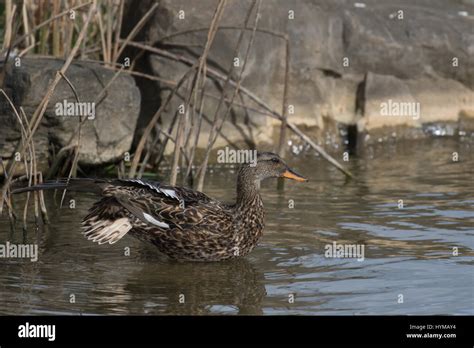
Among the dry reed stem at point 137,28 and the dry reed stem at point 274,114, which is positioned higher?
the dry reed stem at point 137,28

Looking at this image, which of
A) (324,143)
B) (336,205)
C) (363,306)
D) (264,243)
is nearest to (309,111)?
(324,143)

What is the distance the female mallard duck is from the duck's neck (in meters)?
0.15

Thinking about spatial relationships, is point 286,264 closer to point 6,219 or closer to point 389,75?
point 6,219

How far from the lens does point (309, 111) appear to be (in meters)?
14.2

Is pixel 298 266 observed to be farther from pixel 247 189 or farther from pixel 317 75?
pixel 317 75

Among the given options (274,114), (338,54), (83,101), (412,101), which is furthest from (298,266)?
(412,101)

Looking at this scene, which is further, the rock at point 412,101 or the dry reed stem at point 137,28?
the rock at point 412,101

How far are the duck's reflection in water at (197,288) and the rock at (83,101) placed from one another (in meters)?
2.55

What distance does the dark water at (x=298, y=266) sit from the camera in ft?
27.5

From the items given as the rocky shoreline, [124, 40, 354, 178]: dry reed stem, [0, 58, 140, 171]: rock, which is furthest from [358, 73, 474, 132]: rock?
[0, 58, 140, 171]: rock

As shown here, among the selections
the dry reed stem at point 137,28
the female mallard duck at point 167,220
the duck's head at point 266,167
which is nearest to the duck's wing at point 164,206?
the female mallard duck at point 167,220

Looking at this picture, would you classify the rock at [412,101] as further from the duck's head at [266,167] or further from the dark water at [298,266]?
the duck's head at [266,167]

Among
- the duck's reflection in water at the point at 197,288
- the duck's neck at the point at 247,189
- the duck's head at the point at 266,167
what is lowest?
the duck's reflection in water at the point at 197,288

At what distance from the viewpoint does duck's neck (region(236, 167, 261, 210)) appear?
9875 mm
